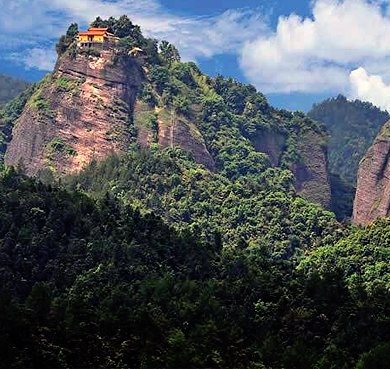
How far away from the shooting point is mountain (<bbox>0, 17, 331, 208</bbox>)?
159500 millimetres

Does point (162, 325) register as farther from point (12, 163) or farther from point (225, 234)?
point (12, 163)

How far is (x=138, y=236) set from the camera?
326 feet

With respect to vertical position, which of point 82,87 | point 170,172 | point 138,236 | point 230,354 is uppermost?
point 82,87

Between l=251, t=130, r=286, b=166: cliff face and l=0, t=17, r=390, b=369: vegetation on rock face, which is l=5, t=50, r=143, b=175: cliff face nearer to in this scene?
l=0, t=17, r=390, b=369: vegetation on rock face

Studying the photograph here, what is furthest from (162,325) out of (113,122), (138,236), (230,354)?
(113,122)

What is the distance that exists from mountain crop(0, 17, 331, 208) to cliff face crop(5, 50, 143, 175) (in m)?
0.15

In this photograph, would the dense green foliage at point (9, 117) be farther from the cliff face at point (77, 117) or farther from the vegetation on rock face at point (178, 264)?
the cliff face at point (77, 117)

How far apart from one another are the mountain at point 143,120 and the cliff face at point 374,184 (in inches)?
692

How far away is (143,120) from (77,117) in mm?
12137

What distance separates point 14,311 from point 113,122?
323 feet

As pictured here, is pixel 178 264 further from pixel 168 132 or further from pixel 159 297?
pixel 168 132

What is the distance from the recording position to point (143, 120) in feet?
546

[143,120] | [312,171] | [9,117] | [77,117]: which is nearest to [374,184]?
[312,171]

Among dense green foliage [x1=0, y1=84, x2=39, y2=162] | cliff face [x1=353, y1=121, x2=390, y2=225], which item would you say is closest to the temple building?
dense green foliage [x1=0, y1=84, x2=39, y2=162]
